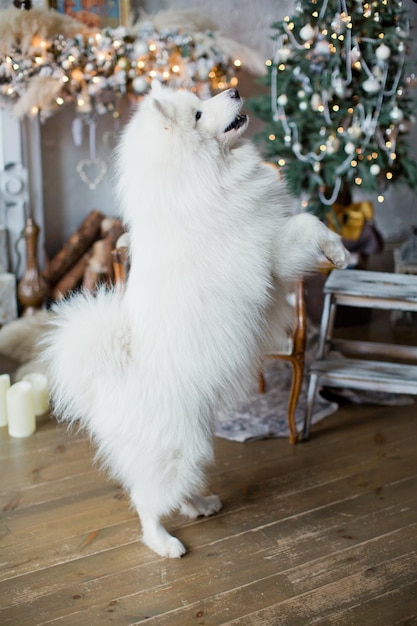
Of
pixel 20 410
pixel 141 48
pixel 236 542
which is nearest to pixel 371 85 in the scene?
pixel 141 48

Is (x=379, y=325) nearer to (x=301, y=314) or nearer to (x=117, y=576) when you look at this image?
(x=301, y=314)

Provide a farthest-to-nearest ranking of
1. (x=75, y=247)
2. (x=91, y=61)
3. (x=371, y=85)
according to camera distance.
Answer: (x=75, y=247) < (x=371, y=85) < (x=91, y=61)

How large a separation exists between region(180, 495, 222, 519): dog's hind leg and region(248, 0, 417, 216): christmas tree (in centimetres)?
228

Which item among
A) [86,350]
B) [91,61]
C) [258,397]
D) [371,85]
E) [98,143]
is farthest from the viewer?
[98,143]

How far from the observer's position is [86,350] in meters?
1.75

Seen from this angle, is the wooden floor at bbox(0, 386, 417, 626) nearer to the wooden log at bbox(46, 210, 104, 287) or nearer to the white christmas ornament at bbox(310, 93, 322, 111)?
the wooden log at bbox(46, 210, 104, 287)

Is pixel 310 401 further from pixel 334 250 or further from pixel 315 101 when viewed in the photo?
pixel 315 101

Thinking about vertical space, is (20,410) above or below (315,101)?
below

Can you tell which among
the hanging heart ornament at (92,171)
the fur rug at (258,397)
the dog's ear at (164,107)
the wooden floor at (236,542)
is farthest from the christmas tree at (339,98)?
the dog's ear at (164,107)

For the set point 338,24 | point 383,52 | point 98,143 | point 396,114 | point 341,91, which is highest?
point 338,24

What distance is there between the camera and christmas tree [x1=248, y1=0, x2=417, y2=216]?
3.64m

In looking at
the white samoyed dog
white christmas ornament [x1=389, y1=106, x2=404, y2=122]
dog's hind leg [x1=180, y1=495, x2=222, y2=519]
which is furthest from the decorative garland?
dog's hind leg [x1=180, y1=495, x2=222, y2=519]

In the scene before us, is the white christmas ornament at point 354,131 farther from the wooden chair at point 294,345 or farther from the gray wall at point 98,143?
the wooden chair at point 294,345

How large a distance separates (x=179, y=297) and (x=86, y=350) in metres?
0.31
